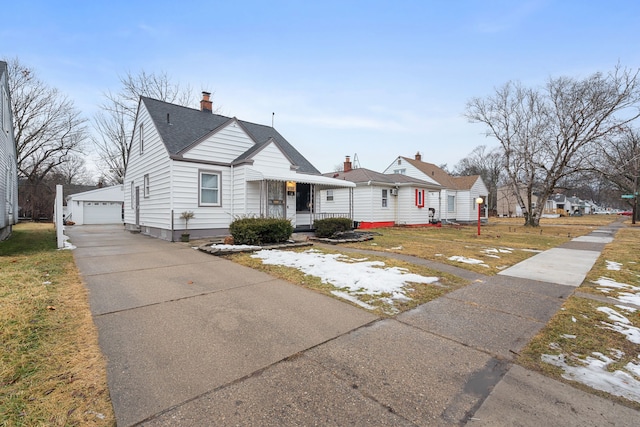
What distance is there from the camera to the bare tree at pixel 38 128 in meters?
26.4

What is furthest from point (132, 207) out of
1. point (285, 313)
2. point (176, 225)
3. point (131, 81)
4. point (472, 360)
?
point (472, 360)

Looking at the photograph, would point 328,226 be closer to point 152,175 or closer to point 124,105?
point 152,175

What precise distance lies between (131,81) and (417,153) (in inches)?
1043

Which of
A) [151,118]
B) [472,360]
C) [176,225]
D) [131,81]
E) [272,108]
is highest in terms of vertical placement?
[131,81]

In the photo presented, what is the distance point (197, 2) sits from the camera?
1097 cm

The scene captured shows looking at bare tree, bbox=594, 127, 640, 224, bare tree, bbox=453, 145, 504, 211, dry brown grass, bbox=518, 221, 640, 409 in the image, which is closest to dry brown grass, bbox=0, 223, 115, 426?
dry brown grass, bbox=518, 221, 640, 409

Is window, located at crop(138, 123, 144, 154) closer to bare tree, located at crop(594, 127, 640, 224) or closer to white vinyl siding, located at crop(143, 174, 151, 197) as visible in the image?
Answer: white vinyl siding, located at crop(143, 174, 151, 197)

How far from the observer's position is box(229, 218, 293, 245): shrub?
9203 millimetres

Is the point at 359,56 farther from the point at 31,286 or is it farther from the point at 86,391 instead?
the point at 86,391

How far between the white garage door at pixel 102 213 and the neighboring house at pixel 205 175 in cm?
1716

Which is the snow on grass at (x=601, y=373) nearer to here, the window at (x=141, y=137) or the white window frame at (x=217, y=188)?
the white window frame at (x=217, y=188)

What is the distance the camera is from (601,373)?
252cm

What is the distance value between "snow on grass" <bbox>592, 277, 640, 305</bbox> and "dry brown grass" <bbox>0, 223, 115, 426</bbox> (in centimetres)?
669

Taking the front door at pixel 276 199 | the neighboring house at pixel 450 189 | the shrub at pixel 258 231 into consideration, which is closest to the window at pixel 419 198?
the neighboring house at pixel 450 189
